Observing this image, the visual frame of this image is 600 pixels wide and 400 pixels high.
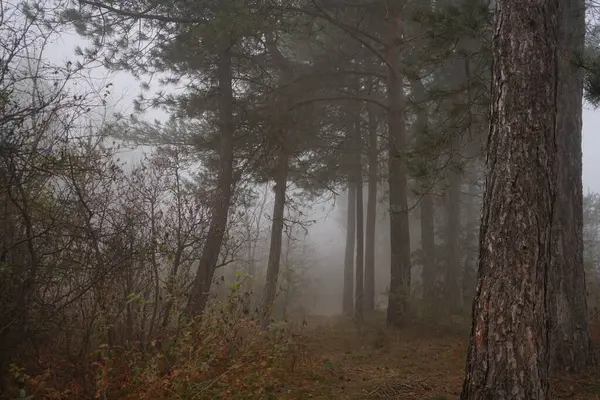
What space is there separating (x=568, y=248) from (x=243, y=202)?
22.3 feet

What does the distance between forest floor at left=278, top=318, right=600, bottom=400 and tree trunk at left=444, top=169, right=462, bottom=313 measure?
5.56 feet

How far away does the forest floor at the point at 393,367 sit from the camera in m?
6.00

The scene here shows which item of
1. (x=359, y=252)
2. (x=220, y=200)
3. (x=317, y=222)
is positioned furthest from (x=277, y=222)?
(x=317, y=222)

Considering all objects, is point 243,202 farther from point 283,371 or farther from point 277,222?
point 283,371

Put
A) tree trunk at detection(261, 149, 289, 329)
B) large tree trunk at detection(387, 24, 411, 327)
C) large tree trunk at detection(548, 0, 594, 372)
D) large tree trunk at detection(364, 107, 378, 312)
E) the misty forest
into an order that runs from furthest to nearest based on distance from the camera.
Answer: large tree trunk at detection(364, 107, 378, 312)
tree trunk at detection(261, 149, 289, 329)
large tree trunk at detection(387, 24, 411, 327)
large tree trunk at detection(548, 0, 594, 372)
the misty forest

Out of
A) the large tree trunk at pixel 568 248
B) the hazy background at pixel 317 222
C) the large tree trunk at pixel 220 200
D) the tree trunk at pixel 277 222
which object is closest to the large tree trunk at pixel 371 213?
the hazy background at pixel 317 222

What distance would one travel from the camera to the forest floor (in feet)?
19.7

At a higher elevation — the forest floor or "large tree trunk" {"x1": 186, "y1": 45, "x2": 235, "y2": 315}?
"large tree trunk" {"x1": 186, "y1": 45, "x2": 235, "y2": 315}

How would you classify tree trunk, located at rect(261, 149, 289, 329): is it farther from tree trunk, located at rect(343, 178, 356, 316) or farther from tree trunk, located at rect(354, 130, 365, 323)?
tree trunk, located at rect(343, 178, 356, 316)

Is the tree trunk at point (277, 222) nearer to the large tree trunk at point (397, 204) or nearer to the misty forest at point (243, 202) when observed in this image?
the misty forest at point (243, 202)

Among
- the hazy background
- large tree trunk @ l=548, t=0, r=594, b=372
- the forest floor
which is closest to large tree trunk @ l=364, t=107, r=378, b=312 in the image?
the hazy background

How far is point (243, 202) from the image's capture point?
10672 mm

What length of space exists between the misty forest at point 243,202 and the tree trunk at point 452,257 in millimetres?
173

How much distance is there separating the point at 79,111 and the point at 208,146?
15.0 feet
